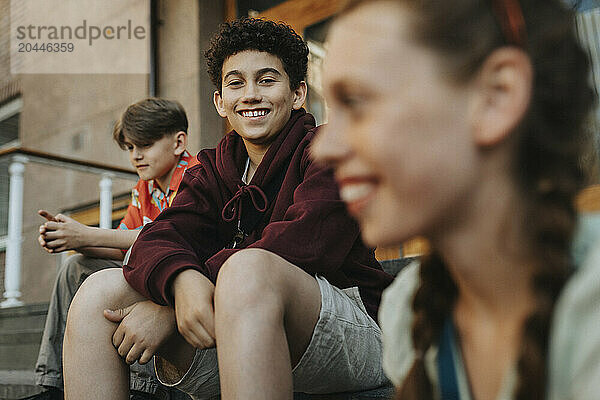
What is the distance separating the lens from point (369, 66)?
0.52 metres

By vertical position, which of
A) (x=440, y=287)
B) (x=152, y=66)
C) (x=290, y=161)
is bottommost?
(x=440, y=287)

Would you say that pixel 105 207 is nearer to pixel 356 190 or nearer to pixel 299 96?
pixel 299 96

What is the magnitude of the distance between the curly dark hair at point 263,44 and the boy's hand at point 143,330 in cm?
59

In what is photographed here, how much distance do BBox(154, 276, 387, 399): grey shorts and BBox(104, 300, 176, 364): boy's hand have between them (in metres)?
0.07

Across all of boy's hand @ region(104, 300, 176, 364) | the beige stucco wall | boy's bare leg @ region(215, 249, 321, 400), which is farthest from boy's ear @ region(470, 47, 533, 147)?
the beige stucco wall

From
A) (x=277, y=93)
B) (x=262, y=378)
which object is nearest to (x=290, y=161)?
(x=277, y=93)

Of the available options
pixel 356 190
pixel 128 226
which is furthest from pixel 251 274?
pixel 128 226

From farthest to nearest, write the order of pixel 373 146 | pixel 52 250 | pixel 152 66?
pixel 152 66
pixel 52 250
pixel 373 146

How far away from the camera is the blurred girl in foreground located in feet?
1.61

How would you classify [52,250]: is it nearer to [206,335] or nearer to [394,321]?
[206,335]

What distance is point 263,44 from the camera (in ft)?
4.49

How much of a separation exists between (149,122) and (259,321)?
1.15 meters

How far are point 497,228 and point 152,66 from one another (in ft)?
11.1

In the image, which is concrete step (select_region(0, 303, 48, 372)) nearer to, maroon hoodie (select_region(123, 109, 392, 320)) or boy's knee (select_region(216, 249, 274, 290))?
maroon hoodie (select_region(123, 109, 392, 320))
